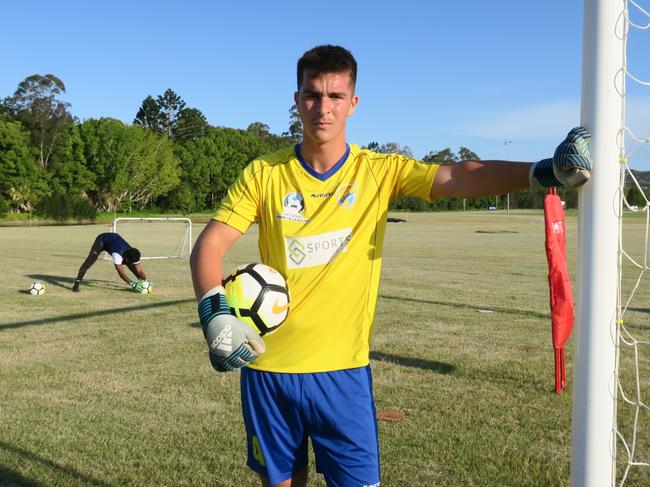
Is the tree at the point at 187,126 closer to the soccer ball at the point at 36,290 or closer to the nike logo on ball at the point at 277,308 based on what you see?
the soccer ball at the point at 36,290

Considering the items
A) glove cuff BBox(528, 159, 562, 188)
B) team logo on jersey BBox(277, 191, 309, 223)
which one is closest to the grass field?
team logo on jersey BBox(277, 191, 309, 223)

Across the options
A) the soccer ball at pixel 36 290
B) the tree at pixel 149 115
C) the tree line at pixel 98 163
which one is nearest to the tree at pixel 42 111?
the tree line at pixel 98 163

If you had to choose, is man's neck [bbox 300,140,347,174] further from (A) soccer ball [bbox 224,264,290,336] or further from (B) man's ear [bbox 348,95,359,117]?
(A) soccer ball [bbox 224,264,290,336]

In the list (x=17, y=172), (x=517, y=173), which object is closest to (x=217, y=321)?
(x=517, y=173)

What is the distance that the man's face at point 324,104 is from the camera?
2.62 metres

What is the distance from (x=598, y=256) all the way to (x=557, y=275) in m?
3.66

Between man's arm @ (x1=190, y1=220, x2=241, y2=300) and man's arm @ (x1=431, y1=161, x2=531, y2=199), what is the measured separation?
86cm

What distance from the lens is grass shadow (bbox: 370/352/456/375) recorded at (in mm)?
7094

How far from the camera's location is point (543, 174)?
7.90 ft

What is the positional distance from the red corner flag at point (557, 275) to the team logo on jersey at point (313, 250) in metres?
3.71

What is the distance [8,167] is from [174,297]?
58704 mm

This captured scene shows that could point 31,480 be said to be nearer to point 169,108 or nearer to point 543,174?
point 543,174

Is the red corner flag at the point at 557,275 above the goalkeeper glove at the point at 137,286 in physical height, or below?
above

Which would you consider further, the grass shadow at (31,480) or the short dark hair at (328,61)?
the grass shadow at (31,480)
